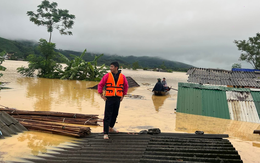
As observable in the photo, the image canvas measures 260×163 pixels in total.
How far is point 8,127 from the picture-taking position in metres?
4.70

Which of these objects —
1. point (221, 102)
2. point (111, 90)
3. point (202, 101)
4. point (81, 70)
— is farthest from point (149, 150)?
point (81, 70)

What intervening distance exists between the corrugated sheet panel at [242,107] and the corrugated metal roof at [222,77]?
2.26 m

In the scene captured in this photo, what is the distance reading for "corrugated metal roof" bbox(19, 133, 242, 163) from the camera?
333 centimetres

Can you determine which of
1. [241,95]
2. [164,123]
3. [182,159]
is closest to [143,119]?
[164,123]

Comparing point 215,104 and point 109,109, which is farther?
point 215,104

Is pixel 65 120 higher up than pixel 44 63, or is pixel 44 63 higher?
pixel 44 63

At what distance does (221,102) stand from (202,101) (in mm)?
925

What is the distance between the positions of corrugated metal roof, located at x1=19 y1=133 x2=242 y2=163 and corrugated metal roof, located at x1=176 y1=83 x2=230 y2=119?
16.1 feet

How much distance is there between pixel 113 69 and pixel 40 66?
2364cm

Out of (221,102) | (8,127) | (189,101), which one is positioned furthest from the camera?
(189,101)

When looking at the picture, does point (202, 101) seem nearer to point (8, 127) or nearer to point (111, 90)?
point (111, 90)

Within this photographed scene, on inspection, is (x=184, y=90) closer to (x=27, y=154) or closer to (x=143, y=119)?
(x=143, y=119)

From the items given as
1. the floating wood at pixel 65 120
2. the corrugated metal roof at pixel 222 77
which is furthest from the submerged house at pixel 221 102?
the floating wood at pixel 65 120

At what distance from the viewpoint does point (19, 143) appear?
4164mm
